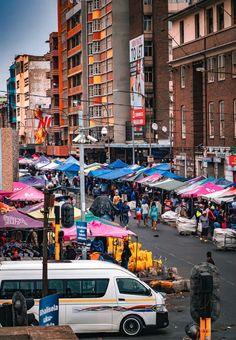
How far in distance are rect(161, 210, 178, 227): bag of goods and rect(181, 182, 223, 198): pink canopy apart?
242 centimetres

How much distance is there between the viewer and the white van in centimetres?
2078

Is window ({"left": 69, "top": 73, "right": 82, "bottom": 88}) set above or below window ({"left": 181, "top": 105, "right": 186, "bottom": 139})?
above

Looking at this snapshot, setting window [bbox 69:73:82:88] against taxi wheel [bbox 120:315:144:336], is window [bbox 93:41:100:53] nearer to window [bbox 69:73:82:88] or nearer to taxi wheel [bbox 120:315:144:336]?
window [bbox 69:73:82:88]

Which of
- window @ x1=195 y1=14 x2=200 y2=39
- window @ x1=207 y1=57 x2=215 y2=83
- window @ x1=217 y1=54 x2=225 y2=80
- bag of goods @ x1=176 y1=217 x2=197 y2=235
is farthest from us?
window @ x1=195 y1=14 x2=200 y2=39

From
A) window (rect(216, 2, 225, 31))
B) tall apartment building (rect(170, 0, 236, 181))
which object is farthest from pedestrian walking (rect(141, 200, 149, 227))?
window (rect(216, 2, 225, 31))

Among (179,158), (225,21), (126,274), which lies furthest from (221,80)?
(126,274)

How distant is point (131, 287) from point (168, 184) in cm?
2964

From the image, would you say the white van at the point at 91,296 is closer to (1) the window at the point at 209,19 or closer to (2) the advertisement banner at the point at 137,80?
(1) the window at the point at 209,19

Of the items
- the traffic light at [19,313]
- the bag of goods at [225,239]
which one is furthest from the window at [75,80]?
the traffic light at [19,313]

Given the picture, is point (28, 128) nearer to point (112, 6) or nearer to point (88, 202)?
point (112, 6)

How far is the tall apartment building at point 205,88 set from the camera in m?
55.9

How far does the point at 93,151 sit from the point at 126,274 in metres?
80.0

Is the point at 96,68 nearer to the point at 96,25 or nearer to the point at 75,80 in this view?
the point at 96,25

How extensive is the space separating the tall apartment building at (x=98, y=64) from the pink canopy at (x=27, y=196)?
45508 millimetres
